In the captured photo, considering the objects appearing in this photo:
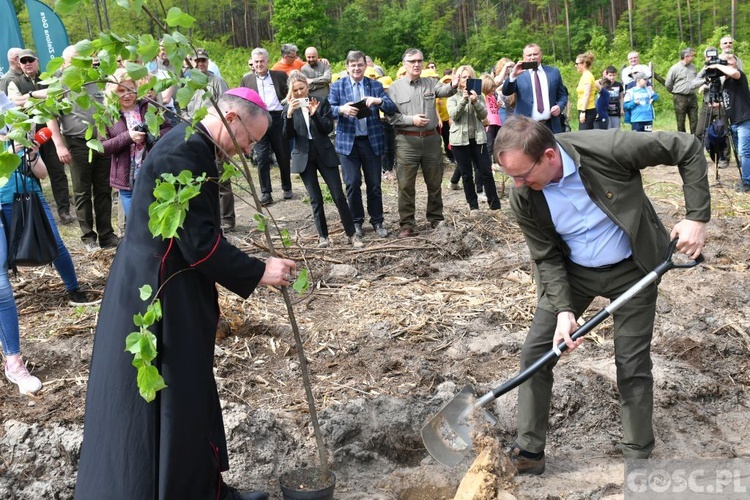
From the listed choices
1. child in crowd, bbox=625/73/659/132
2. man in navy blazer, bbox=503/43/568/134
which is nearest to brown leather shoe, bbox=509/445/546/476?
man in navy blazer, bbox=503/43/568/134

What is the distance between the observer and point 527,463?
3.72 meters

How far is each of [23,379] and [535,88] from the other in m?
6.30

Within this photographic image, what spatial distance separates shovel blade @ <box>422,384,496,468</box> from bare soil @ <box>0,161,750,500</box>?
0.26 meters

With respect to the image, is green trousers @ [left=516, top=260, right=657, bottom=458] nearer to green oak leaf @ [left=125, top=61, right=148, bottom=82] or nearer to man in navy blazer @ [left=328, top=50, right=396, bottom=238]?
green oak leaf @ [left=125, top=61, right=148, bottom=82]

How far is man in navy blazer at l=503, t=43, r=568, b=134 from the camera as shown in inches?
340

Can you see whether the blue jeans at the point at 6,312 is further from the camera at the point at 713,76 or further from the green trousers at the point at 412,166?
the camera at the point at 713,76

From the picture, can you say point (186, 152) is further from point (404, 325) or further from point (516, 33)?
point (516, 33)

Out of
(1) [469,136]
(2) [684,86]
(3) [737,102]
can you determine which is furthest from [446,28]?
(1) [469,136]

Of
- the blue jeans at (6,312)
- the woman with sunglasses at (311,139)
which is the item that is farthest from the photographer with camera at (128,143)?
the blue jeans at (6,312)

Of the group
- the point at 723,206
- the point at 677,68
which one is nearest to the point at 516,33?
the point at 677,68

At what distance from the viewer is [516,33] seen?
43.6 metres

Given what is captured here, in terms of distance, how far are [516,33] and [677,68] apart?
3189 centimetres

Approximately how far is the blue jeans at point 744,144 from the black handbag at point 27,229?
8.46 meters

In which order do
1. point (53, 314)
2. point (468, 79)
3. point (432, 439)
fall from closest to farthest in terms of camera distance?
point (432, 439)
point (53, 314)
point (468, 79)
